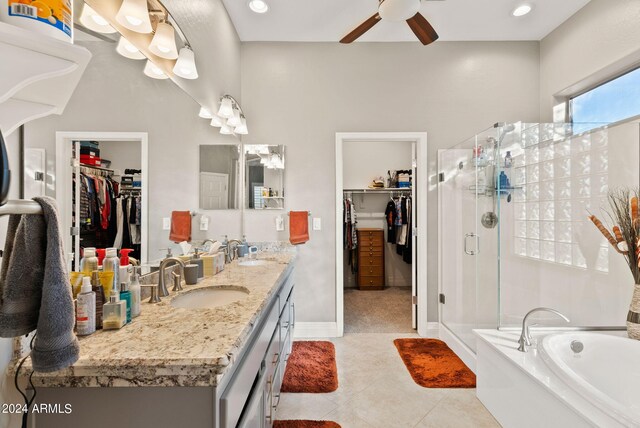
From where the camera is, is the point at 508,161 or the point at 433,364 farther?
the point at 433,364

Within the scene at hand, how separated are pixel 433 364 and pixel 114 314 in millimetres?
2439

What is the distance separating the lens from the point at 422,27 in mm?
2119

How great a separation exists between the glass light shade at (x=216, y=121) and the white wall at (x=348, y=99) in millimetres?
595

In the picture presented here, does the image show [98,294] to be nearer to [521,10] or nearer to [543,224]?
[543,224]

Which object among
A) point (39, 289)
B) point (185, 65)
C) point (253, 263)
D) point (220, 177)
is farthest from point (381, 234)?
point (39, 289)

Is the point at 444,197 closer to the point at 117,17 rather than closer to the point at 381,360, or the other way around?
the point at 381,360

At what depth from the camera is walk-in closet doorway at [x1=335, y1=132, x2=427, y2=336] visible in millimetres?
3193

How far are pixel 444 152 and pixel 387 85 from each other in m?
0.91

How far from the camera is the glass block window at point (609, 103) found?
2.41 meters

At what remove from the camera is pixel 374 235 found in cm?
498

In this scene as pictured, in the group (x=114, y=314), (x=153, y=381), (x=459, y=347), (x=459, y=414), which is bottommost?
(x=459, y=414)

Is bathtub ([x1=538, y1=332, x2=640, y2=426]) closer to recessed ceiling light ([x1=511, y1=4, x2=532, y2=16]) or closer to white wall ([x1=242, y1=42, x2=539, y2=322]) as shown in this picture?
white wall ([x1=242, y1=42, x2=539, y2=322])

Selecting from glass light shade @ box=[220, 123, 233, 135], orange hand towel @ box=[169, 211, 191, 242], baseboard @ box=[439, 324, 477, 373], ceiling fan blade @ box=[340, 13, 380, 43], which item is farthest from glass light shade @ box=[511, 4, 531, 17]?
orange hand towel @ box=[169, 211, 191, 242]

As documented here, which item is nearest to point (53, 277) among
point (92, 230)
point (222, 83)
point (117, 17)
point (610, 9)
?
point (92, 230)
